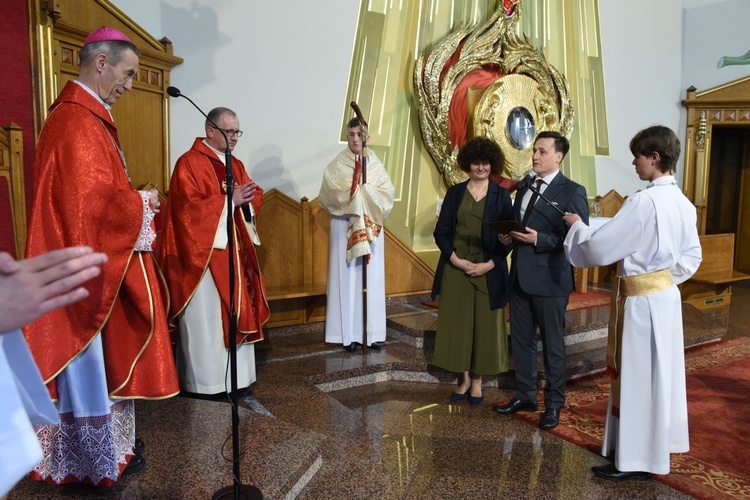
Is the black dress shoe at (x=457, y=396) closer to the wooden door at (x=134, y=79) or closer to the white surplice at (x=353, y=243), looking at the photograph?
the white surplice at (x=353, y=243)

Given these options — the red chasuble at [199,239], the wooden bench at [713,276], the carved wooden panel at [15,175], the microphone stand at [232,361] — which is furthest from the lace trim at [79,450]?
the wooden bench at [713,276]

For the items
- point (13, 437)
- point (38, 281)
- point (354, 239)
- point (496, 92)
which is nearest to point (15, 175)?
point (354, 239)

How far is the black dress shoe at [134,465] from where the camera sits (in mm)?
2414

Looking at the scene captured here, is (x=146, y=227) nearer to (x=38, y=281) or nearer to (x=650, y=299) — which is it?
(x=38, y=281)

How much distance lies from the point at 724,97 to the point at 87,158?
915 centimetres

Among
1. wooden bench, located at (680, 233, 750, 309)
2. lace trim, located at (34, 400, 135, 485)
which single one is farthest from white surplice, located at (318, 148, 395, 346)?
wooden bench, located at (680, 233, 750, 309)

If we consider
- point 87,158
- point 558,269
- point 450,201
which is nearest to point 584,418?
point 558,269

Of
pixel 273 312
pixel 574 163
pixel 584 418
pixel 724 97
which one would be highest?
pixel 724 97

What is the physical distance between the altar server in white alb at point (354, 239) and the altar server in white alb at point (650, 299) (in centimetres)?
200

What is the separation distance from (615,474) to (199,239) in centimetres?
258

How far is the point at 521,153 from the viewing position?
6727 millimetres

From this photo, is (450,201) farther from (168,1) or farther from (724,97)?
(724,97)

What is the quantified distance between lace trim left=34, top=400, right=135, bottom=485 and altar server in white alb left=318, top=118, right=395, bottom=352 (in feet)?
7.99

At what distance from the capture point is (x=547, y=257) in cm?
344
